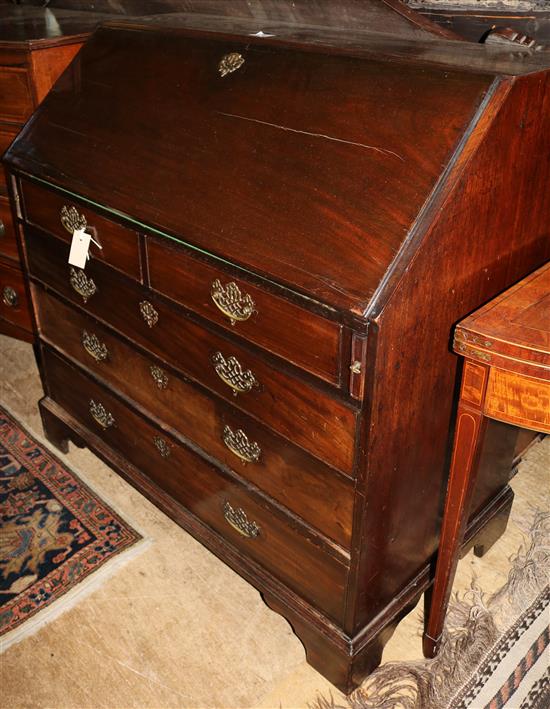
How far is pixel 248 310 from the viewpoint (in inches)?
51.8

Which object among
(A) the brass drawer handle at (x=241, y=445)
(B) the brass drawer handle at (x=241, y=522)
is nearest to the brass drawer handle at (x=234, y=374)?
(A) the brass drawer handle at (x=241, y=445)

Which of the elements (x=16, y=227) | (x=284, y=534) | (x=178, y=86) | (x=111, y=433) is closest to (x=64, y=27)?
(x=16, y=227)

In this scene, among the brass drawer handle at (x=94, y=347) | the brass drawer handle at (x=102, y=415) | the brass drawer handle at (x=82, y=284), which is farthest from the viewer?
the brass drawer handle at (x=102, y=415)

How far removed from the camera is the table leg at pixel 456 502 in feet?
4.15

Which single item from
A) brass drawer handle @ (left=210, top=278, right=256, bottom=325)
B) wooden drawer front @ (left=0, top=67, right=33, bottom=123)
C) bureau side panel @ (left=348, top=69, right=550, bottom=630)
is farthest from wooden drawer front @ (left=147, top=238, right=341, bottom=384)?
wooden drawer front @ (left=0, top=67, right=33, bottom=123)

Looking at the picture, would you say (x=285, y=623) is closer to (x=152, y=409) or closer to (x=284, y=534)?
(x=284, y=534)

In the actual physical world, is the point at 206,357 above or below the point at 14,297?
above

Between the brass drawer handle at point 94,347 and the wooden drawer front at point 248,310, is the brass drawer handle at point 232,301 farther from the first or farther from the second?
the brass drawer handle at point 94,347

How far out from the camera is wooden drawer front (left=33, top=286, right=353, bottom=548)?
139 cm

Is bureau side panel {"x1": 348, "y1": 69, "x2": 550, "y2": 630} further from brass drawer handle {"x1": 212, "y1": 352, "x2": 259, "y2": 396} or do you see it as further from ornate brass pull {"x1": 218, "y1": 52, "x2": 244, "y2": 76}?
ornate brass pull {"x1": 218, "y1": 52, "x2": 244, "y2": 76}

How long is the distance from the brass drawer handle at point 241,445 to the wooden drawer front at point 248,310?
0.27 metres

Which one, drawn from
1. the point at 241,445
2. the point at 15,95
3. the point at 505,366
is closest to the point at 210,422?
the point at 241,445

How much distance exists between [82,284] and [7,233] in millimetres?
910

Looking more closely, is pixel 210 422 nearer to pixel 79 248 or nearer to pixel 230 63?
pixel 79 248
